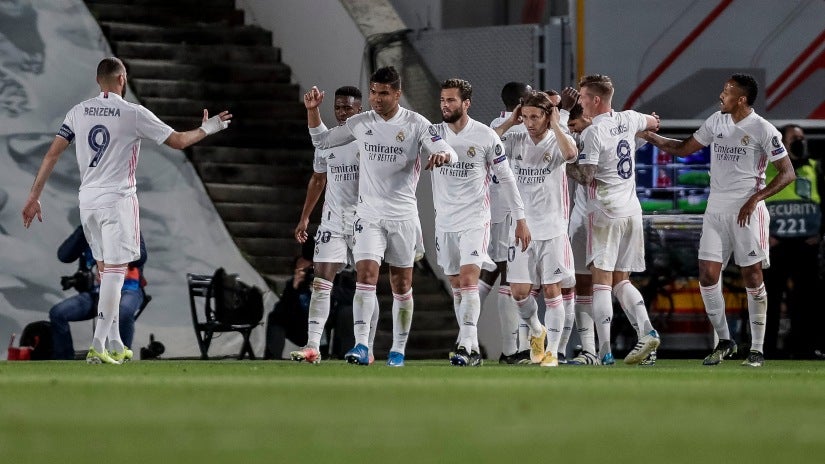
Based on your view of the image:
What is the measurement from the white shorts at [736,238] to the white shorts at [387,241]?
242 centimetres

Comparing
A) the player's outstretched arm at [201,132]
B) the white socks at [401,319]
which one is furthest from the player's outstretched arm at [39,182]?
the white socks at [401,319]

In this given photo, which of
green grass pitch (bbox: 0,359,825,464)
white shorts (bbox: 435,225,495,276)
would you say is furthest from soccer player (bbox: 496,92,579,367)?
green grass pitch (bbox: 0,359,825,464)

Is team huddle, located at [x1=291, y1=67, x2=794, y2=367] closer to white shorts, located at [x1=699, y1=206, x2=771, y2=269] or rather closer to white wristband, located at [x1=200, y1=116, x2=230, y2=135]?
white shorts, located at [x1=699, y1=206, x2=771, y2=269]

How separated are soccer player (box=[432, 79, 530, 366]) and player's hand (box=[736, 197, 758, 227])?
1839mm

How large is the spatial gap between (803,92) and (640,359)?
561 centimetres

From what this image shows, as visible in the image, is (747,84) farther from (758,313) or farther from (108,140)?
(108,140)

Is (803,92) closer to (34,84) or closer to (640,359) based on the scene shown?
(640,359)

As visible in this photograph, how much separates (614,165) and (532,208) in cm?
74

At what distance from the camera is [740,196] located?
1311 cm

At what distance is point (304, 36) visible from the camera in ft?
69.5

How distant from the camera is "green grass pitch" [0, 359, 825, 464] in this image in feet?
17.2

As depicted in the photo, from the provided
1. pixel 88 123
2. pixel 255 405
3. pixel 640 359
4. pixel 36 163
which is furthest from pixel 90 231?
pixel 36 163

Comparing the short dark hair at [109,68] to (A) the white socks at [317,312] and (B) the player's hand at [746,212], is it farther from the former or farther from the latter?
(B) the player's hand at [746,212]

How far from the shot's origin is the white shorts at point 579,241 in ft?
45.2
